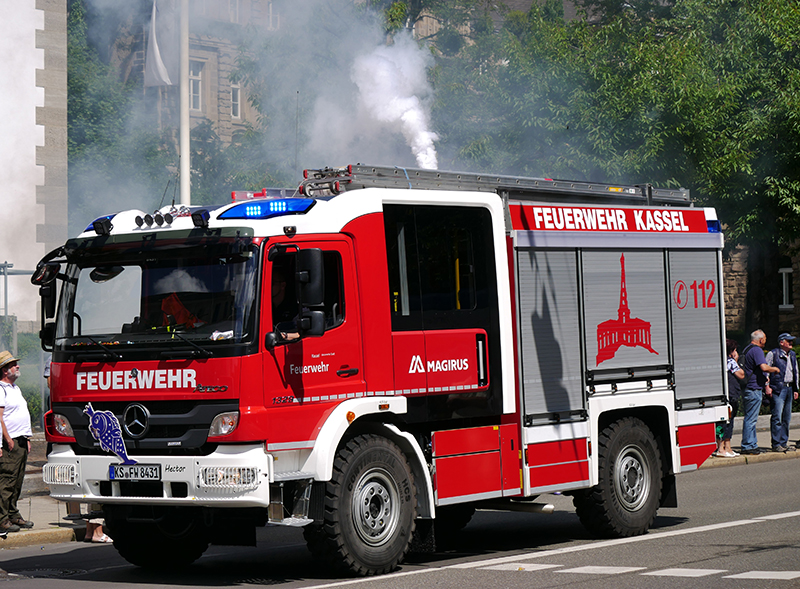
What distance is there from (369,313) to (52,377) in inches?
95.7

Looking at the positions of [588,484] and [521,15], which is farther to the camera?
[521,15]

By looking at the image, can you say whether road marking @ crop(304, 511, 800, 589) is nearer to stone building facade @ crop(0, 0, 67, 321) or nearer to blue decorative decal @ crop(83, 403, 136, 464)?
blue decorative decal @ crop(83, 403, 136, 464)

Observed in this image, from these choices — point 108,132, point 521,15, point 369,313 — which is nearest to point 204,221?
point 369,313

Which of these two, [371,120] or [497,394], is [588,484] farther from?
[371,120]

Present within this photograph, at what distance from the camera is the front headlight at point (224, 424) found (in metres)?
8.30

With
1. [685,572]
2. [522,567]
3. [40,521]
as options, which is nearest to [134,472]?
[522,567]

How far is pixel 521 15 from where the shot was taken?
144 feet

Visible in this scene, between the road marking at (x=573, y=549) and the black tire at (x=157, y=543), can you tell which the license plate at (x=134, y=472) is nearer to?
the black tire at (x=157, y=543)

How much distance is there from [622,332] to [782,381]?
856cm

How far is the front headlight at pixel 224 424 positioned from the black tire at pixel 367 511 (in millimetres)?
844

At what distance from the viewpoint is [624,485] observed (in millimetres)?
11008

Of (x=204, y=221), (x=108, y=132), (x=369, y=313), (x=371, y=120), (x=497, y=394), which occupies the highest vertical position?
(x=108, y=132)

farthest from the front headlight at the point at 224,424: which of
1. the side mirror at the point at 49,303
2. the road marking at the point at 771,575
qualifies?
the road marking at the point at 771,575

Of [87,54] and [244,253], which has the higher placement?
[87,54]
